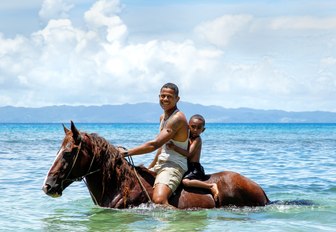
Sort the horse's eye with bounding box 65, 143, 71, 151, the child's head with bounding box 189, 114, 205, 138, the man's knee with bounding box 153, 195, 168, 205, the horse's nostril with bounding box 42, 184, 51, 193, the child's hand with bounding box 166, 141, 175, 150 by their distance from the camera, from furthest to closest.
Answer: the child's head with bounding box 189, 114, 205, 138
the child's hand with bounding box 166, 141, 175, 150
the man's knee with bounding box 153, 195, 168, 205
the horse's eye with bounding box 65, 143, 71, 151
the horse's nostril with bounding box 42, 184, 51, 193

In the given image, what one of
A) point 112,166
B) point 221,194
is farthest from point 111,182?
point 221,194

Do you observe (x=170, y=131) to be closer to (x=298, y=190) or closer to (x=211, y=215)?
(x=211, y=215)

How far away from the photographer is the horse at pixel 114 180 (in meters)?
8.98

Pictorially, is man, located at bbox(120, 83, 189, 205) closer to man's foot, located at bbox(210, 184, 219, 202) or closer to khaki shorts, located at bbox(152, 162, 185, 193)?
khaki shorts, located at bbox(152, 162, 185, 193)

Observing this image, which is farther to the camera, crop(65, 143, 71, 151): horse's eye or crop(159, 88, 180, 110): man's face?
crop(159, 88, 180, 110): man's face

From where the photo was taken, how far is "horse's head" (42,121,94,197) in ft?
29.1

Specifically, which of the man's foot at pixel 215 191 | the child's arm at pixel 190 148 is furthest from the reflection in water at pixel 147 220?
the child's arm at pixel 190 148

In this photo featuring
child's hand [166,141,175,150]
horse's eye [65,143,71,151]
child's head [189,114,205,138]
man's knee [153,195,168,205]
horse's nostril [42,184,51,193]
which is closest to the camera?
horse's nostril [42,184,51,193]

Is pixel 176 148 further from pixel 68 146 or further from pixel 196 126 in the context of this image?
pixel 68 146

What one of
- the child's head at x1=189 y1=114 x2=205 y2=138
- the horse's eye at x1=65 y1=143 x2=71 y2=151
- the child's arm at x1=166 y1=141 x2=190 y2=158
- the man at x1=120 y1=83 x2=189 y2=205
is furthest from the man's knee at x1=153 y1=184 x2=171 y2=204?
the horse's eye at x1=65 y1=143 x2=71 y2=151

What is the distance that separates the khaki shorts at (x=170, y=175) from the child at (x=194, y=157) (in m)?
0.13

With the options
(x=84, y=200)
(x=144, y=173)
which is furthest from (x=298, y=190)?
(x=144, y=173)

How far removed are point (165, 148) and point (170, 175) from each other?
44 centimetres

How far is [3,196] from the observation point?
13117mm
